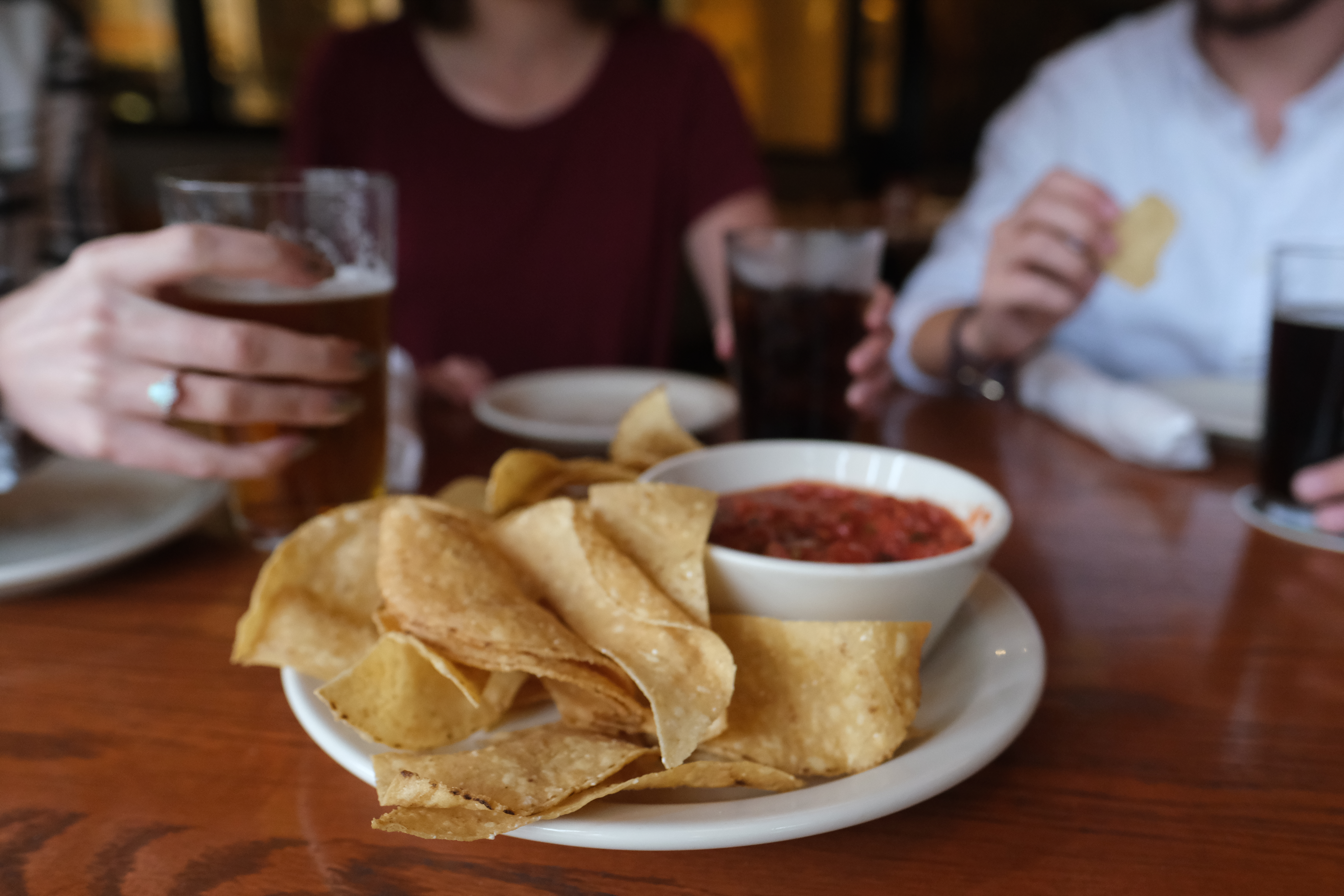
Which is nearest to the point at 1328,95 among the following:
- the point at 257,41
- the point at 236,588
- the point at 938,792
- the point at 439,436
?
the point at 439,436

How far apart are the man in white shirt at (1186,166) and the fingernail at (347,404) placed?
3.78 ft

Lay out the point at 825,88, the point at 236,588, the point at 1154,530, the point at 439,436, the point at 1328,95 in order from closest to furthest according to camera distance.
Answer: the point at 236,588 → the point at 1154,530 → the point at 439,436 → the point at 1328,95 → the point at 825,88

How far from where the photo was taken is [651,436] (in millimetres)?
941

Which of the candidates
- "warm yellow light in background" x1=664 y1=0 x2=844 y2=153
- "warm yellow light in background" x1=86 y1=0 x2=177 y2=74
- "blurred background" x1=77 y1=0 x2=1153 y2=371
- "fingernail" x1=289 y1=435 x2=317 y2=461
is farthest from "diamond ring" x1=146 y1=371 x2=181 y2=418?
"warm yellow light in background" x1=664 y1=0 x2=844 y2=153

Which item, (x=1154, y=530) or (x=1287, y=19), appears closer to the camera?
(x=1154, y=530)

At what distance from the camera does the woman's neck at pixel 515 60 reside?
2201 mm

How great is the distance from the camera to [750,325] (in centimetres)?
117

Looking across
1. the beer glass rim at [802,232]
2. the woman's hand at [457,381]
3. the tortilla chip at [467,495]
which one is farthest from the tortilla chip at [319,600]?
the woman's hand at [457,381]

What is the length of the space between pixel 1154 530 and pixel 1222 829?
21.7 inches

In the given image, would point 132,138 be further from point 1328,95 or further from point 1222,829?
point 1222,829

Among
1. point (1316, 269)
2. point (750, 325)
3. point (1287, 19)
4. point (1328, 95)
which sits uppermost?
point (1287, 19)

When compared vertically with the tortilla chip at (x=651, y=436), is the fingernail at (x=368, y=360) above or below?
above

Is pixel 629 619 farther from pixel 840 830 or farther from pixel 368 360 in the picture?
pixel 368 360

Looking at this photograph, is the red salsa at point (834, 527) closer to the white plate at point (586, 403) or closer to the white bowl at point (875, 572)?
the white bowl at point (875, 572)
